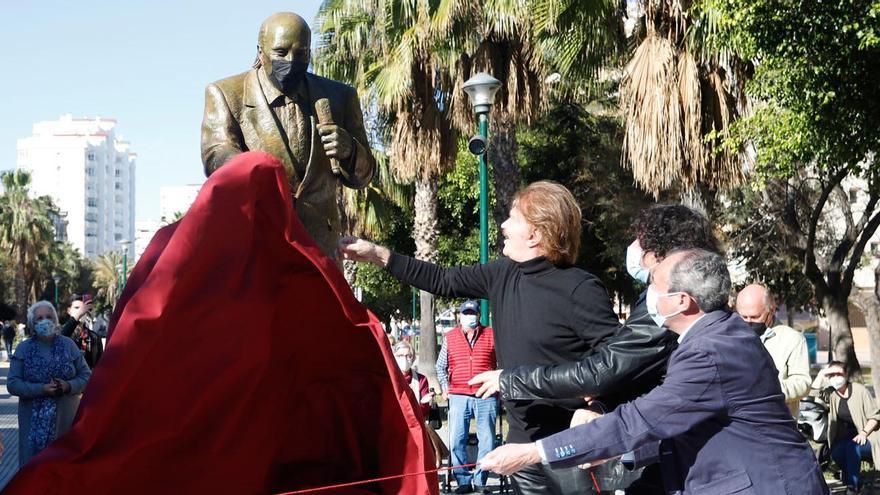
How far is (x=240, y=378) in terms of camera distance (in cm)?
340

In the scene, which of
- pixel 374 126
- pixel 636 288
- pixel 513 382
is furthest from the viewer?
pixel 636 288

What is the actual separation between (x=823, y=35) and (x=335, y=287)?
27.9 ft

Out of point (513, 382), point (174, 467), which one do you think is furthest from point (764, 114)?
point (174, 467)

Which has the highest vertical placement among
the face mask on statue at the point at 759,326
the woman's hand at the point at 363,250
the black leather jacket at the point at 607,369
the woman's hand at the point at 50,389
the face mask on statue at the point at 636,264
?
the woman's hand at the point at 363,250

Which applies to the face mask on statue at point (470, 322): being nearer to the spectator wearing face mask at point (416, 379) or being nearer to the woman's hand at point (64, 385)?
the spectator wearing face mask at point (416, 379)

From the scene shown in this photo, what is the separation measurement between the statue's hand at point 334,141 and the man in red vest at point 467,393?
6.13m

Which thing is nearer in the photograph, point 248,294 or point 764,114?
point 248,294

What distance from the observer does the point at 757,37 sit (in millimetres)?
10688

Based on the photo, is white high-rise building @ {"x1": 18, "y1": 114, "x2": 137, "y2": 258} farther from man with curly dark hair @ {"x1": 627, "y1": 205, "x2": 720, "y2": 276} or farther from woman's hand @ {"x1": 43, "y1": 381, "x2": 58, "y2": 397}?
man with curly dark hair @ {"x1": 627, "y1": 205, "x2": 720, "y2": 276}

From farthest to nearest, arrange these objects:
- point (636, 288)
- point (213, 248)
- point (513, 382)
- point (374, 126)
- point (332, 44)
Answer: point (636, 288) → point (374, 126) → point (332, 44) → point (513, 382) → point (213, 248)

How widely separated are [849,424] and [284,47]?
751 centimetres

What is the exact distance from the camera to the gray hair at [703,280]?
334 centimetres

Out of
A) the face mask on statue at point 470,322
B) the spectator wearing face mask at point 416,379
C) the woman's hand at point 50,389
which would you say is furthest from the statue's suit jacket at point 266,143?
the face mask on statue at point 470,322

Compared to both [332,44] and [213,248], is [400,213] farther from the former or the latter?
[213,248]
